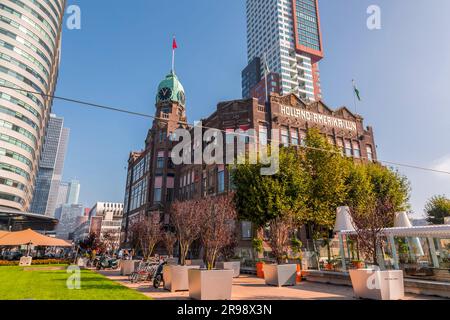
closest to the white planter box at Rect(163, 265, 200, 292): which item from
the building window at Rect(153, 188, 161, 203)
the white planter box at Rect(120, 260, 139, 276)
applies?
the white planter box at Rect(120, 260, 139, 276)

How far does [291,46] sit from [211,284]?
134330 mm

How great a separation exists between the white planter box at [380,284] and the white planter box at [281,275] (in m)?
4.01

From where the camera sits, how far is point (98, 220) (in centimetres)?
15300

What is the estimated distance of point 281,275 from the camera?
12875mm

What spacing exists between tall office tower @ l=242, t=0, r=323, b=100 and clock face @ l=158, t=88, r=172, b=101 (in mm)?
69600

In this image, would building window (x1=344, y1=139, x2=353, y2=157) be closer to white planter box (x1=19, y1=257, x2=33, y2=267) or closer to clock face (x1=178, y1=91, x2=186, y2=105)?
clock face (x1=178, y1=91, x2=186, y2=105)

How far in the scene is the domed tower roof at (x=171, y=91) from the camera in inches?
2269

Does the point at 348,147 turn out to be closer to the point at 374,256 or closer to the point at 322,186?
the point at 322,186

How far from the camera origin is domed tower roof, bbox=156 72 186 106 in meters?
57.6

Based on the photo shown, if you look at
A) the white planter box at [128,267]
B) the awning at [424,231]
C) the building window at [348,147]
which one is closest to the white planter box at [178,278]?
the white planter box at [128,267]

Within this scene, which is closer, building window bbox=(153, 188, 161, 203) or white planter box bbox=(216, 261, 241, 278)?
white planter box bbox=(216, 261, 241, 278)

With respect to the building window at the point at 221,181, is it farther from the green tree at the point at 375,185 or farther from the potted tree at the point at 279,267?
the potted tree at the point at 279,267

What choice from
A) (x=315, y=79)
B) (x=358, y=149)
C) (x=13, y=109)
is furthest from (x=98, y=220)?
(x=358, y=149)
